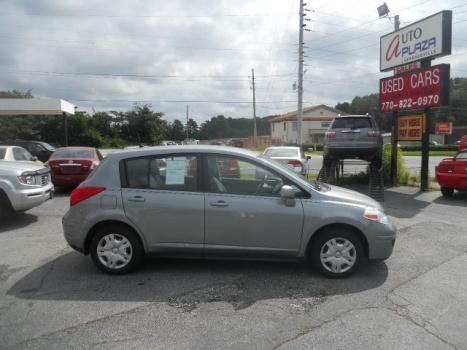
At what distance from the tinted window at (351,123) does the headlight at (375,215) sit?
7.49 meters

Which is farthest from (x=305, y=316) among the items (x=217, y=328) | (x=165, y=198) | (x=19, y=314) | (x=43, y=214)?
(x=43, y=214)

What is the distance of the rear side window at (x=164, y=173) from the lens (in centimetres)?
495

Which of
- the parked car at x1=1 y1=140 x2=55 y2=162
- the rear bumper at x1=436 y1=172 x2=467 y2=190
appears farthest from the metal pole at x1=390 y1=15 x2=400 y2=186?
the parked car at x1=1 y1=140 x2=55 y2=162

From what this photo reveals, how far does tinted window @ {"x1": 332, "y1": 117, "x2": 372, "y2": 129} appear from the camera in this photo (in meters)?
12.0

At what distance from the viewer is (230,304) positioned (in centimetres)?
417

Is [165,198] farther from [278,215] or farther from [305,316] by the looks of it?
[305,316]

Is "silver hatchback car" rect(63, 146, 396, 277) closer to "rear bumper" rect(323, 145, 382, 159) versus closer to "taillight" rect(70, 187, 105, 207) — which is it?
"taillight" rect(70, 187, 105, 207)

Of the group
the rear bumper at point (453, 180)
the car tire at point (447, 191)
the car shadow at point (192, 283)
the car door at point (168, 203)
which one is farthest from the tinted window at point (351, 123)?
the car door at point (168, 203)

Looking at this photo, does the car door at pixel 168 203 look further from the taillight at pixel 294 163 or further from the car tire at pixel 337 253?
the taillight at pixel 294 163

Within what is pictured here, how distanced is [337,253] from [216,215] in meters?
1.55

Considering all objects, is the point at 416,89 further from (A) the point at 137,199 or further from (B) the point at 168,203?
(A) the point at 137,199

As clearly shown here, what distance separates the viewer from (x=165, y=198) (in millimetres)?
4887

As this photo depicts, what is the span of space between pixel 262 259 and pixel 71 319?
2.23 metres

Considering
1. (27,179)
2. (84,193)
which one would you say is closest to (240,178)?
(84,193)
